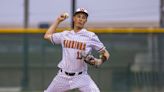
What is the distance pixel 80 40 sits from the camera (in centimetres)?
684

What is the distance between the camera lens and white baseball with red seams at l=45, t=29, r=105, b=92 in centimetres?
685

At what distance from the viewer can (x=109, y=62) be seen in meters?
10.7

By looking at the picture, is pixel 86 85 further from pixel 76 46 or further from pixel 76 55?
pixel 76 46

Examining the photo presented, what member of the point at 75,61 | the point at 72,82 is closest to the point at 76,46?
the point at 75,61

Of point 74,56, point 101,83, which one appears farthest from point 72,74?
point 101,83

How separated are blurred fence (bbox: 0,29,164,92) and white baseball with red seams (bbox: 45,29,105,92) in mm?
3712

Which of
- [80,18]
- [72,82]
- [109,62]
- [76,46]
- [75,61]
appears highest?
[80,18]

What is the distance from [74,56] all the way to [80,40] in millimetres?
204

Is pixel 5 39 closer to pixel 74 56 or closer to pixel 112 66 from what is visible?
pixel 112 66

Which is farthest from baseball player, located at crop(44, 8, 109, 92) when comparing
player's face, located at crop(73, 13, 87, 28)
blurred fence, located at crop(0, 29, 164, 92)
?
blurred fence, located at crop(0, 29, 164, 92)

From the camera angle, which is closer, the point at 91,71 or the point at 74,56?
the point at 74,56

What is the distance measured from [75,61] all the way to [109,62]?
387 centimetres

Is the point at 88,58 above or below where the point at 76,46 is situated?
below

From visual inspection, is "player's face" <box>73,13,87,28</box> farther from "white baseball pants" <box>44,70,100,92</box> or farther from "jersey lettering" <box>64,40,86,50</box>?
"white baseball pants" <box>44,70,100,92</box>
